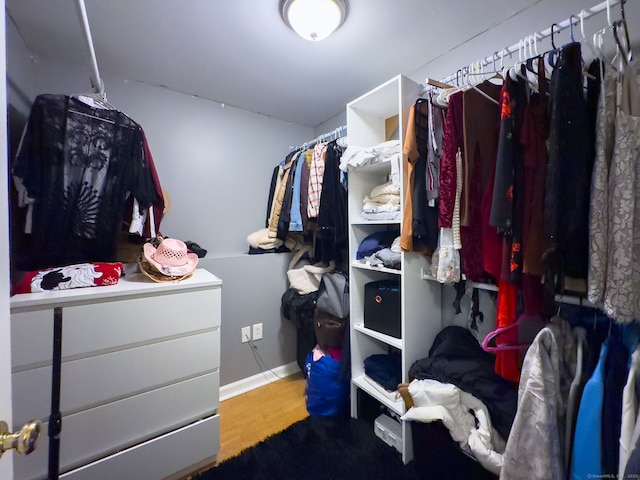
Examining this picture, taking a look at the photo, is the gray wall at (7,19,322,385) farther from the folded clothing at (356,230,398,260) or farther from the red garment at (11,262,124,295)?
the folded clothing at (356,230,398,260)

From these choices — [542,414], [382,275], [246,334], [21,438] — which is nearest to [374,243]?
[382,275]

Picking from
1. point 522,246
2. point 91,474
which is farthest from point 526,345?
point 91,474

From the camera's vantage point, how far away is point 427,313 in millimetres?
1440

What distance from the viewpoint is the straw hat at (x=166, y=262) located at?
1312mm

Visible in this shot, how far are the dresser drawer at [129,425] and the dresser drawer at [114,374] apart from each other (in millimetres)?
43

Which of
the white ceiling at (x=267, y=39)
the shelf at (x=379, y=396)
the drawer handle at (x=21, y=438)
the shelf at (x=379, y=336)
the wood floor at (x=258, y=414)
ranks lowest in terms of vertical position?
the wood floor at (x=258, y=414)

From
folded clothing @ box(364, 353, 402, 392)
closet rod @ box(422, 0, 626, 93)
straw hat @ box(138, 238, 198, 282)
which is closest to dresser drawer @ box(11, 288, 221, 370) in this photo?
straw hat @ box(138, 238, 198, 282)

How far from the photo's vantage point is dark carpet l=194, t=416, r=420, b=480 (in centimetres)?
129

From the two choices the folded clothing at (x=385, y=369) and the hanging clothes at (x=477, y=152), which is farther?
the folded clothing at (x=385, y=369)

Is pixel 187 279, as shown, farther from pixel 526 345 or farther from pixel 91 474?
pixel 526 345

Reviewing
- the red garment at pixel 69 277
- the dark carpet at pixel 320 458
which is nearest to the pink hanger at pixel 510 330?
the dark carpet at pixel 320 458

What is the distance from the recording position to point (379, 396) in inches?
57.1

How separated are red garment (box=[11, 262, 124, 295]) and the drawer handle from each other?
84 cm

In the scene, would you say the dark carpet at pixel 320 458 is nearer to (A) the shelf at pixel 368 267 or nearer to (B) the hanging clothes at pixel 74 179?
(A) the shelf at pixel 368 267
